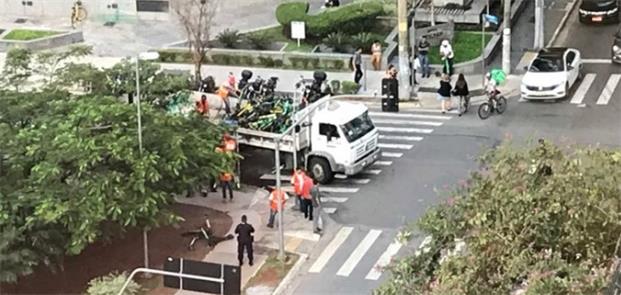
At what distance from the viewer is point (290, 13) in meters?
48.0

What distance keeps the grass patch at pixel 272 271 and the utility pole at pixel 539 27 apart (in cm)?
1916

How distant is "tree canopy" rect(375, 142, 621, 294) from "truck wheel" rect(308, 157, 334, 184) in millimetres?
12957

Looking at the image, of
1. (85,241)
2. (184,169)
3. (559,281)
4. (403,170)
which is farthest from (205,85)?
(559,281)

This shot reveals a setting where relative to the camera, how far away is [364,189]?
1296 inches

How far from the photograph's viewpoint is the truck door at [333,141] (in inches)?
1296

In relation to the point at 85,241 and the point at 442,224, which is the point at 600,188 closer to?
the point at 442,224

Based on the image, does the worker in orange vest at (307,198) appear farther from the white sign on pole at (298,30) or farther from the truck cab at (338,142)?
the white sign on pole at (298,30)

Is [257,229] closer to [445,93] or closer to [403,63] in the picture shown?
[445,93]

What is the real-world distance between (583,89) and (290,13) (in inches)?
498

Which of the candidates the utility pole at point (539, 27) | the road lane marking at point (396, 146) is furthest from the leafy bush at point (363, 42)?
the road lane marking at point (396, 146)

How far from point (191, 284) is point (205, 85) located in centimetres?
2054

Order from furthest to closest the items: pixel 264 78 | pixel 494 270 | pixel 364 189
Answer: pixel 264 78, pixel 364 189, pixel 494 270

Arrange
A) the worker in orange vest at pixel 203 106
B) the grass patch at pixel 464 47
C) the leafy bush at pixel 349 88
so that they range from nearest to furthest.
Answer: the worker in orange vest at pixel 203 106, the leafy bush at pixel 349 88, the grass patch at pixel 464 47

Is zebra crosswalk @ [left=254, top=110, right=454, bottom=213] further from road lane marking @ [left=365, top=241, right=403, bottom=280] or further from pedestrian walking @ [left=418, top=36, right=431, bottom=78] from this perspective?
pedestrian walking @ [left=418, top=36, right=431, bottom=78]
